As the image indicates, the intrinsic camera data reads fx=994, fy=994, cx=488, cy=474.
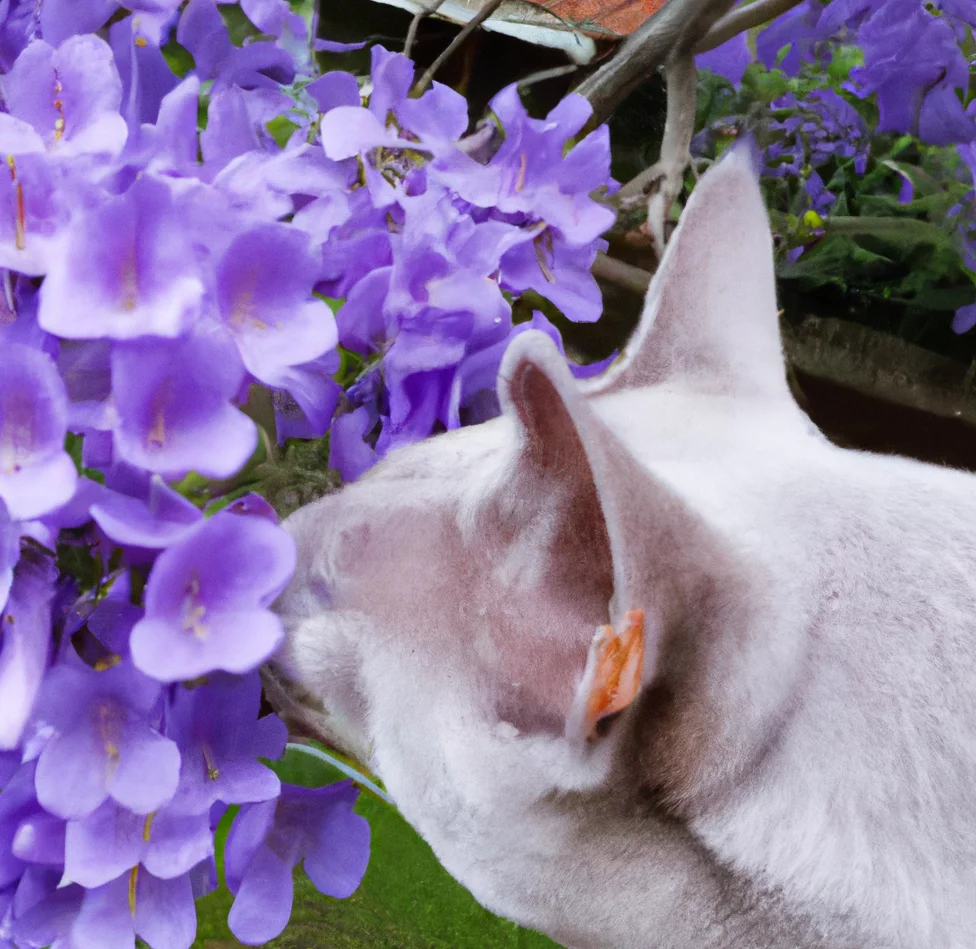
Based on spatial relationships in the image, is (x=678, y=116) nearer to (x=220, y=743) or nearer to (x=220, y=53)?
(x=220, y=53)

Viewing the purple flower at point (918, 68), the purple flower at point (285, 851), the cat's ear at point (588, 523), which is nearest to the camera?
the cat's ear at point (588, 523)

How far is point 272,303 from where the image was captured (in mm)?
211

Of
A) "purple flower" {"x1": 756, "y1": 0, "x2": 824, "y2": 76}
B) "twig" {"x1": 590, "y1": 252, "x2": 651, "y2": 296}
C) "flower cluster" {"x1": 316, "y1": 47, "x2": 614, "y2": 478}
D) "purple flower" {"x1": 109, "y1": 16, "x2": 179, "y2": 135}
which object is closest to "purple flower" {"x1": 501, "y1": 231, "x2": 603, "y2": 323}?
"flower cluster" {"x1": 316, "y1": 47, "x2": 614, "y2": 478}

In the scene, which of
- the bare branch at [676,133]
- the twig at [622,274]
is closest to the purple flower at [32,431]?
the bare branch at [676,133]

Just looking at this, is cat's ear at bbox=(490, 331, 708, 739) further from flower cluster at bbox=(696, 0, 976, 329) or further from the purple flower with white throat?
flower cluster at bbox=(696, 0, 976, 329)

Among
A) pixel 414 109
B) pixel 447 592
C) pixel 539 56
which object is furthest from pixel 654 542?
pixel 539 56

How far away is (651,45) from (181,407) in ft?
0.84

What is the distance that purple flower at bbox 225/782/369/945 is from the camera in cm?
26

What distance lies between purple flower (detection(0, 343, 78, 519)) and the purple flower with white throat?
37mm

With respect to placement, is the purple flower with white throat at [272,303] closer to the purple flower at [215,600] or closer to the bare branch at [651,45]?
the purple flower at [215,600]

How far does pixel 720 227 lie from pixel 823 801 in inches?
5.5

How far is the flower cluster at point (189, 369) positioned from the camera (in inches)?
7.4

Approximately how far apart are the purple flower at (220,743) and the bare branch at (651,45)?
0.25 metres

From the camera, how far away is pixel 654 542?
0.52ft
